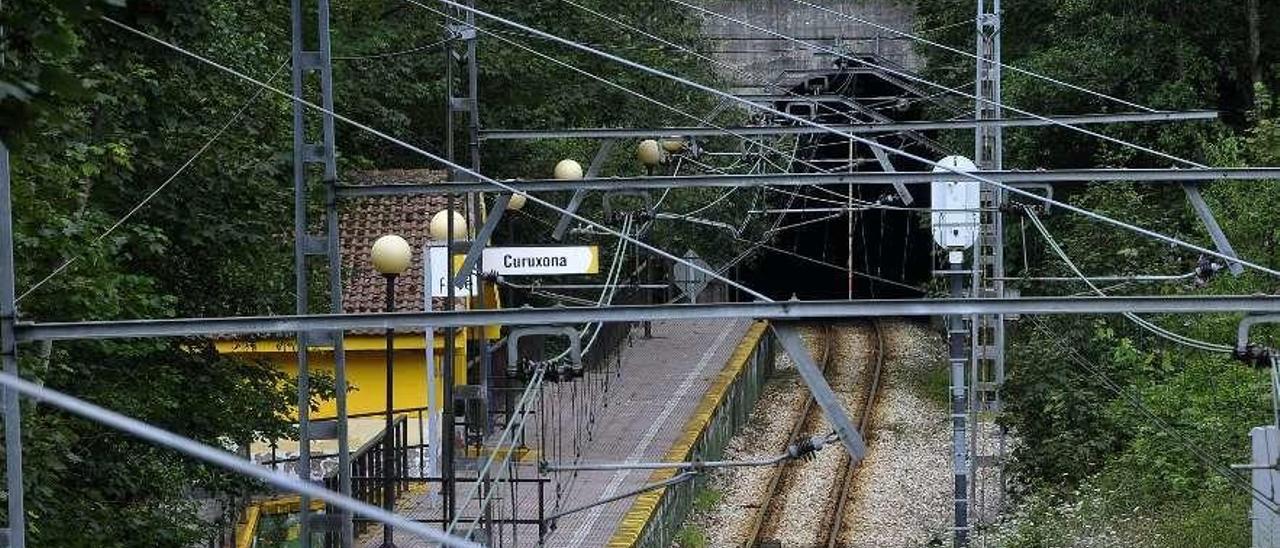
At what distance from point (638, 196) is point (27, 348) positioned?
59.7 feet

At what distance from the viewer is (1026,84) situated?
30562 millimetres

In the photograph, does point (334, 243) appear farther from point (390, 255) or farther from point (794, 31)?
point (794, 31)

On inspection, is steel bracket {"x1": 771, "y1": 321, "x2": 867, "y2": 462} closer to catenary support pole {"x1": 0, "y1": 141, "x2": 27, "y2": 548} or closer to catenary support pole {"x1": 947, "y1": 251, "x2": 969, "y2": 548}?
catenary support pole {"x1": 0, "y1": 141, "x2": 27, "y2": 548}

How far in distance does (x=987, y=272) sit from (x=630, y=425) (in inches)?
184

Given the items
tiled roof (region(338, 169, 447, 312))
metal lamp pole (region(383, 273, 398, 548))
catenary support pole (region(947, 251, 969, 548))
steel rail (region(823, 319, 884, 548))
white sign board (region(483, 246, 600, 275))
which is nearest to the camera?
metal lamp pole (region(383, 273, 398, 548))

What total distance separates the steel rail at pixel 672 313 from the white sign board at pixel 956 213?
22.4ft

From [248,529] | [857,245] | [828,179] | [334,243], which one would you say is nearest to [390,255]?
[334,243]

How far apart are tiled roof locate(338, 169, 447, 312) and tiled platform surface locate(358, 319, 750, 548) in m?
2.18


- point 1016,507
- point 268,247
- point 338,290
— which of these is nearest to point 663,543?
point 1016,507

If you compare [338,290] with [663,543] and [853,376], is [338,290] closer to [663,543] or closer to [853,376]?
[663,543]

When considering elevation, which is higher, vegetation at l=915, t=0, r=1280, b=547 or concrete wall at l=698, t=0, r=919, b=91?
concrete wall at l=698, t=0, r=919, b=91

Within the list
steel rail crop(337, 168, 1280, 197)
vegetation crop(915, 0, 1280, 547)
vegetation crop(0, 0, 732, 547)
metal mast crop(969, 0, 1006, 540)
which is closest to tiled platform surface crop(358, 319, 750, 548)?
vegetation crop(0, 0, 732, 547)

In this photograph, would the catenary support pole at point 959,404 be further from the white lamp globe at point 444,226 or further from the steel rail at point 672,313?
the steel rail at point 672,313

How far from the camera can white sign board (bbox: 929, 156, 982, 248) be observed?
16.4 m
